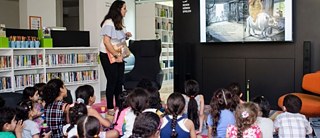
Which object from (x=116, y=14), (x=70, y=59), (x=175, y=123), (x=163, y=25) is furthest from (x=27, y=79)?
(x=163, y=25)

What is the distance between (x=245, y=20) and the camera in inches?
253

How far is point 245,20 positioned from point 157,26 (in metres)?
4.54

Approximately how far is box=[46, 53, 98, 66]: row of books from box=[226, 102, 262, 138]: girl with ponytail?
4089mm

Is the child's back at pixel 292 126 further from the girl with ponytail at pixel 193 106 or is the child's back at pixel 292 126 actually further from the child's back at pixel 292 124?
the girl with ponytail at pixel 193 106

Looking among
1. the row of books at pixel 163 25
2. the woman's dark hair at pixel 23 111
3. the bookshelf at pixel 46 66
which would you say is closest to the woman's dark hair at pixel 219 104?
the woman's dark hair at pixel 23 111

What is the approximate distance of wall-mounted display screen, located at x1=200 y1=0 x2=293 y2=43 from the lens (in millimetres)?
6078

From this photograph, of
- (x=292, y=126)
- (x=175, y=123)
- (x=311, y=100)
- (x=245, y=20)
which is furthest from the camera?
(x=245, y=20)

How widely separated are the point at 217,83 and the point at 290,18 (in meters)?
1.75

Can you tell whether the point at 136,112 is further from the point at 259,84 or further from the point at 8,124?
the point at 259,84

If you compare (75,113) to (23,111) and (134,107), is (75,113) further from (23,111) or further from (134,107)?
(23,111)

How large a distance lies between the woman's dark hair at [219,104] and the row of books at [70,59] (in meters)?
3.53

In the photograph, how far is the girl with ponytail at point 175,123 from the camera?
2975 millimetres

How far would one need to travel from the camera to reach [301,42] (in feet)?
19.9

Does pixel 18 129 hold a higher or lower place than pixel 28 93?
lower
